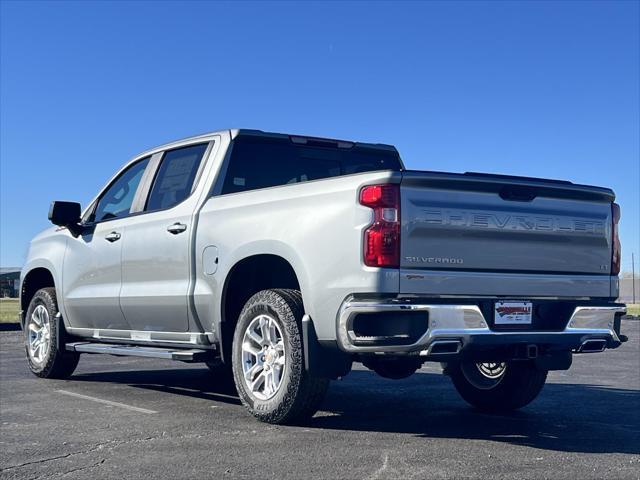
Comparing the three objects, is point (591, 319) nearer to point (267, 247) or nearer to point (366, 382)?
point (267, 247)

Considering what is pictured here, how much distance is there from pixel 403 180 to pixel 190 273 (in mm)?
2257

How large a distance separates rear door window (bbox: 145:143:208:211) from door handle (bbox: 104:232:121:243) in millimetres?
394

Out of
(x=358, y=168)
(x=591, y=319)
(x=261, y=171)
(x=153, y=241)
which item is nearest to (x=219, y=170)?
(x=261, y=171)

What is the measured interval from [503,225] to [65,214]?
4.60 meters

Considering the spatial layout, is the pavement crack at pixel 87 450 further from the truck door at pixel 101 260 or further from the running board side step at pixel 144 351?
the truck door at pixel 101 260

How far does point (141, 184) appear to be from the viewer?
25.7 feet

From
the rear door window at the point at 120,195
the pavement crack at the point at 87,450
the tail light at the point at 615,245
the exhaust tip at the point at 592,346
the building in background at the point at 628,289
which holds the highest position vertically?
the rear door window at the point at 120,195

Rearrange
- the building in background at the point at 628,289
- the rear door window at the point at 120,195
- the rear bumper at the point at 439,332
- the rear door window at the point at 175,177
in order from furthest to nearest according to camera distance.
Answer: the building in background at the point at 628,289 < the rear door window at the point at 120,195 < the rear door window at the point at 175,177 < the rear bumper at the point at 439,332

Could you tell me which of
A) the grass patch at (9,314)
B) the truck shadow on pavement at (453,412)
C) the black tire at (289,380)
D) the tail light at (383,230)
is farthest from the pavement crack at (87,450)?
the grass patch at (9,314)

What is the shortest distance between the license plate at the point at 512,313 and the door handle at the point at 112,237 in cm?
375

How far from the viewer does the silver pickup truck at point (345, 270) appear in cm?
515

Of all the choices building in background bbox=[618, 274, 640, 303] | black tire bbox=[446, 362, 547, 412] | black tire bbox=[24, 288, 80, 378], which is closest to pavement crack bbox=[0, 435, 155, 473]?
black tire bbox=[446, 362, 547, 412]

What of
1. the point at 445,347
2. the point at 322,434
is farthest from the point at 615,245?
the point at 322,434

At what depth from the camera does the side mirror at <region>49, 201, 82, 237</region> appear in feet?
27.2
